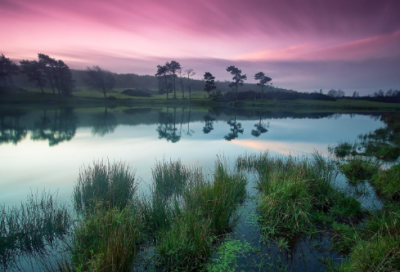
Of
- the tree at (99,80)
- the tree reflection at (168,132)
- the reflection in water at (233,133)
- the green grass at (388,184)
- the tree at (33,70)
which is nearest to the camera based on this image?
the green grass at (388,184)

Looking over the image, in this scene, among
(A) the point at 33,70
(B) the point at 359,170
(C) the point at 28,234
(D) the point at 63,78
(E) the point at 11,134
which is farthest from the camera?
(D) the point at 63,78

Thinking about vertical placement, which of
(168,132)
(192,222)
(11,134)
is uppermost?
(192,222)

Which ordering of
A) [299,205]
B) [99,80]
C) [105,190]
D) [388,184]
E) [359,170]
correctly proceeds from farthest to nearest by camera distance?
1. [99,80]
2. [359,170]
3. [388,184]
4. [105,190]
5. [299,205]

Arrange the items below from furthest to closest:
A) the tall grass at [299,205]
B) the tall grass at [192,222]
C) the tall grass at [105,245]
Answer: the tall grass at [299,205], the tall grass at [192,222], the tall grass at [105,245]

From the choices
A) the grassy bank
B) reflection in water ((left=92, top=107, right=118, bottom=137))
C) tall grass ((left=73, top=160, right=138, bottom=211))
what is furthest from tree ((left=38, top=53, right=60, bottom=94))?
tall grass ((left=73, top=160, right=138, bottom=211))

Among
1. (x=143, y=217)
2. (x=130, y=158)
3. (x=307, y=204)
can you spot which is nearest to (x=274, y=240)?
(x=307, y=204)

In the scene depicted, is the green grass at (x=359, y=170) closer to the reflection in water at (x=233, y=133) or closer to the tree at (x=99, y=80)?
the reflection in water at (x=233, y=133)

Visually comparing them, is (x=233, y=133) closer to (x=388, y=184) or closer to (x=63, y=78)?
(x=388, y=184)

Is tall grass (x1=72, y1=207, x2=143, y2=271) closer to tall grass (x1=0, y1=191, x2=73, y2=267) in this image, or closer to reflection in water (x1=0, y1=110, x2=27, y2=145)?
tall grass (x1=0, y1=191, x2=73, y2=267)

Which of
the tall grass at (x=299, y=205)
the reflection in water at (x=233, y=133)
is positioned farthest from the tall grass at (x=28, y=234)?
the reflection in water at (x=233, y=133)

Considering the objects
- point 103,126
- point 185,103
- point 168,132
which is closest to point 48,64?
point 185,103

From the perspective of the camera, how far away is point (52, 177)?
10.4 metres

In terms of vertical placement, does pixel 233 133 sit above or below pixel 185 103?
below

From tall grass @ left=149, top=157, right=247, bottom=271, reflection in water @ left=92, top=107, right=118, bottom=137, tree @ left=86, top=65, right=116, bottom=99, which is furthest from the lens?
tree @ left=86, top=65, right=116, bottom=99
